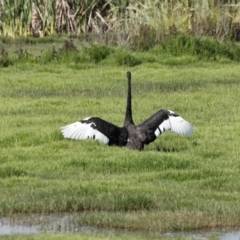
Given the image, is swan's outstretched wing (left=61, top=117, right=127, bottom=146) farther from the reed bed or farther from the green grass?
the reed bed

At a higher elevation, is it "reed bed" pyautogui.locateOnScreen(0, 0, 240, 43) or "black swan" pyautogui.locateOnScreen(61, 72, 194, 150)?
"black swan" pyautogui.locateOnScreen(61, 72, 194, 150)

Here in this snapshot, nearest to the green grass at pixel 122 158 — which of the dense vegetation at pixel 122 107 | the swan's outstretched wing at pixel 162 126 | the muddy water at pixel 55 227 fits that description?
the dense vegetation at pixel 122 107

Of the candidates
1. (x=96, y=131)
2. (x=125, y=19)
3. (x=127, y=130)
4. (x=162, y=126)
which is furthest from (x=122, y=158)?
(x=125, y=19)

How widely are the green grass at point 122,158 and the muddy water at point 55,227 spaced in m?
0.12

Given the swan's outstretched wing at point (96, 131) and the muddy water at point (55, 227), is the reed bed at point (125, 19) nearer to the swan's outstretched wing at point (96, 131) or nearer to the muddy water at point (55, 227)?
the swan's outstretched wing at point (96, 131)

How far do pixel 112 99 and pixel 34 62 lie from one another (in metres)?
5.62

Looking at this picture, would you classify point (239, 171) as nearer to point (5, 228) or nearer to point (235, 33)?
point (5, 228)

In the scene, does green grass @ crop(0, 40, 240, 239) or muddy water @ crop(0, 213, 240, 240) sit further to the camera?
green grass @ crop(0, 40, 240, 239)

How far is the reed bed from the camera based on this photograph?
2412cm

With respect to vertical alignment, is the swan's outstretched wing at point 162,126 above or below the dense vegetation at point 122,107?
above

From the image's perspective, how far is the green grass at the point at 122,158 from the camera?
30.5 ft

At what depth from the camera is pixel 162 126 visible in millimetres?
11758

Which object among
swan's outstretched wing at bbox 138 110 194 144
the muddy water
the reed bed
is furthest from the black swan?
the reed bed

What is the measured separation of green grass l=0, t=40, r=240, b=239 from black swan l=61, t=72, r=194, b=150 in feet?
0.56
